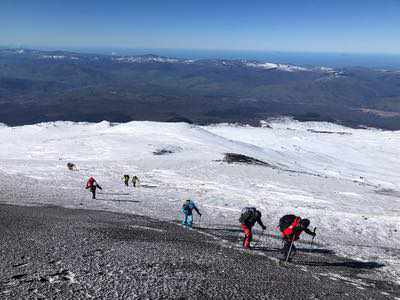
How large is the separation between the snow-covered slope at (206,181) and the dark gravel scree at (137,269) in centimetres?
449

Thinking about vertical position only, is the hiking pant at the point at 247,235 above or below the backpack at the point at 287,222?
below

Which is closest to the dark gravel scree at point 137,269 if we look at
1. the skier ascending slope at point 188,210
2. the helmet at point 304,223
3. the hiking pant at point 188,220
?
the helmet at point 304,223

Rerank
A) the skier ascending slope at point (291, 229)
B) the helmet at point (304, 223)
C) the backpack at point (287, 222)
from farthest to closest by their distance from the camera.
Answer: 1. the backpack at point (287, 222)
2. the skier ascending slope at point (291, 229)
3. the helmet at point (304, 223)

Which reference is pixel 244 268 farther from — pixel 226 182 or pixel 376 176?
pixel 376 176

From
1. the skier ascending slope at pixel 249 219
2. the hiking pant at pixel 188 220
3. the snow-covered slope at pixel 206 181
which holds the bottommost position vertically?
the snow-covered slope at pixel 206 181

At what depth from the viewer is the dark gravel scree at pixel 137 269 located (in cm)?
1045

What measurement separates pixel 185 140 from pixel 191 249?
204 feet

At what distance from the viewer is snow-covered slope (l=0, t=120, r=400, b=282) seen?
26.6 meters

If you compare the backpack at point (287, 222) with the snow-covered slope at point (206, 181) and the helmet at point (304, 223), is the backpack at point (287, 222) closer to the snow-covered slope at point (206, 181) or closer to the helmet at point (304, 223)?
the helmet at point (304, 223)

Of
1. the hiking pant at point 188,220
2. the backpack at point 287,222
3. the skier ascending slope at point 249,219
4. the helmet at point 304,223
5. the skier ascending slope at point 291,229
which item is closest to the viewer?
the helmet at point 304,223

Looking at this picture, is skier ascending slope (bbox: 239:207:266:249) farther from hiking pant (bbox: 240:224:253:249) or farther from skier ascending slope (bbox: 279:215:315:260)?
skier ascending slope (bbox: 279:215:315:260)

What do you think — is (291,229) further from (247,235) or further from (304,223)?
(247,235)

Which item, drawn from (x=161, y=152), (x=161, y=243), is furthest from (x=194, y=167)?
(x=161, y=243)

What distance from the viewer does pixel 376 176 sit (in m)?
70.6
